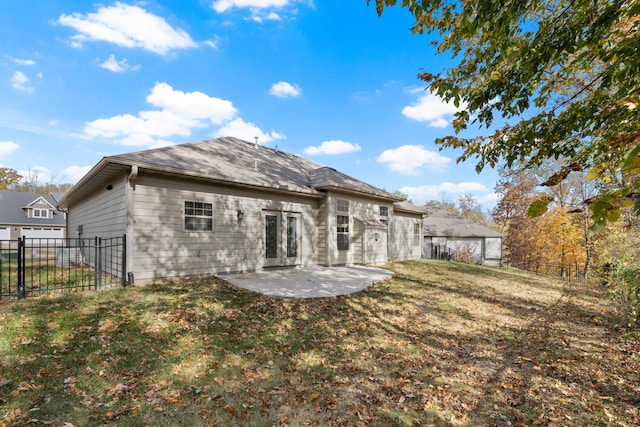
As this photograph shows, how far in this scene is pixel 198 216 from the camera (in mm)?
8758

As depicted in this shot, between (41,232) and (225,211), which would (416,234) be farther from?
(41,232)

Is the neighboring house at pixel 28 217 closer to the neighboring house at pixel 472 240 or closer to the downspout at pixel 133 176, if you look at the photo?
the downspout at pixel 133 176

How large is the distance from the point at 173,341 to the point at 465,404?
439cm

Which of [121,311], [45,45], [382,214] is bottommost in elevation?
[121,311]

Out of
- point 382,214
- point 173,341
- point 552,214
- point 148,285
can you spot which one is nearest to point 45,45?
point 148,285

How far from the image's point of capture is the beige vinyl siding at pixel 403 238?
16408 millimetres

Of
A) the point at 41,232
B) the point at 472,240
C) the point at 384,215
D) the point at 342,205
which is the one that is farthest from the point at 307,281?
the point at 41,232

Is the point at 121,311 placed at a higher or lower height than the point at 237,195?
lower

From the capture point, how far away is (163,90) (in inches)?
819

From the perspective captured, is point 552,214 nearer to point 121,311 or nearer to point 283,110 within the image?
point 283,110

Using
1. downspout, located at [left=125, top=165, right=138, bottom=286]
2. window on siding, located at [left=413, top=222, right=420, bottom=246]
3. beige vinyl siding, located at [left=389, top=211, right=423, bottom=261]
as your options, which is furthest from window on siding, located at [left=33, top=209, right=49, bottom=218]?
window on siding, located at [left=413, top=222, right=420, bottom=246]

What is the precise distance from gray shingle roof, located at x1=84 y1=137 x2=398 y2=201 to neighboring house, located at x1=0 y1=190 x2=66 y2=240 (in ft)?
82.1

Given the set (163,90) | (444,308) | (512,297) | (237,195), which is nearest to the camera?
(444,308)

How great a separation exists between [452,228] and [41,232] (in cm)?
4052
